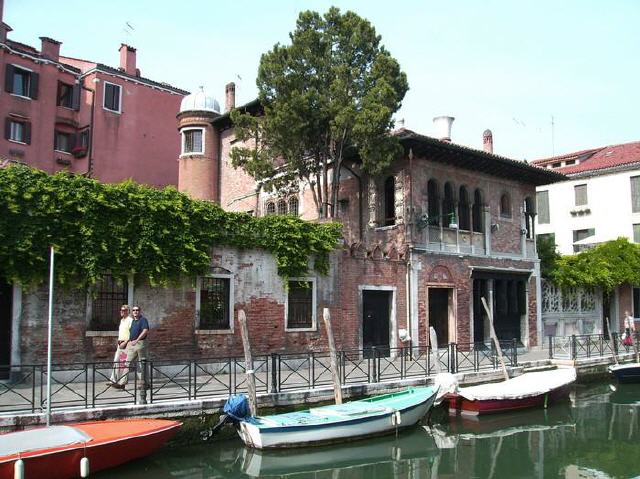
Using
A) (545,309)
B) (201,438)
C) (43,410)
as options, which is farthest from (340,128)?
(545,309)

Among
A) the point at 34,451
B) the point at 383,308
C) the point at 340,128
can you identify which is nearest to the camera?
the point at 34,451

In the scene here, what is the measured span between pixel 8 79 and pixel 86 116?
3.56 meters

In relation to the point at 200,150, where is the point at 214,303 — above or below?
below

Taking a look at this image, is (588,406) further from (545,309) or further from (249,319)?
(249,319)

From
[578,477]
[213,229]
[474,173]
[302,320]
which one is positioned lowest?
[578,477]

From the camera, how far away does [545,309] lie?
23.4 m

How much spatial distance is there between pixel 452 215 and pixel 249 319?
6896 mm

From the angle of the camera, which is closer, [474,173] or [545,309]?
[474,173]

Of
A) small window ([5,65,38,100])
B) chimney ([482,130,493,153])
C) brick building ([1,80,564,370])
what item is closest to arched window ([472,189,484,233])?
brick building ([1,80,564,370])

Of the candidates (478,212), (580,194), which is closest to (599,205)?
(580,194)

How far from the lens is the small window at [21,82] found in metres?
25.7

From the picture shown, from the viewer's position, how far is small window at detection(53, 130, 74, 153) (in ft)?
92.6

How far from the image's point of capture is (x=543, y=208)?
35406 mm

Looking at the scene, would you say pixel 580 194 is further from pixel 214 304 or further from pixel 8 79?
pixel 8 79
